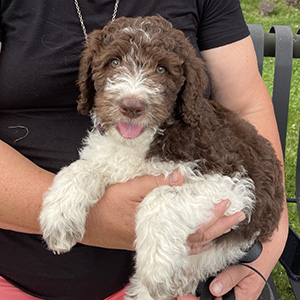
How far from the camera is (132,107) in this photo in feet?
6.77

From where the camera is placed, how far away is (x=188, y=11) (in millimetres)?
2781

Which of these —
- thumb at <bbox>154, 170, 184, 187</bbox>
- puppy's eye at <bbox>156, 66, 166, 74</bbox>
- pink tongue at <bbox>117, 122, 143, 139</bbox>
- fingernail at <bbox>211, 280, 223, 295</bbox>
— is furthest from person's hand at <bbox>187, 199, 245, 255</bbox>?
puppy's eye at <bbox>156, 66, 166, 74</bbox>

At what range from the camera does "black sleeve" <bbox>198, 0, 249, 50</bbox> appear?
9.65 feet

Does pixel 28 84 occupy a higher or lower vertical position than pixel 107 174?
higher

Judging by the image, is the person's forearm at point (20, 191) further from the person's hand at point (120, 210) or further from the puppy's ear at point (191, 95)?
the puppy's ear at point (191, 95)

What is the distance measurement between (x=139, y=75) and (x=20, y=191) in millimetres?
924

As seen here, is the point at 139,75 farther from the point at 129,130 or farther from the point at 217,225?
the point at 217,225

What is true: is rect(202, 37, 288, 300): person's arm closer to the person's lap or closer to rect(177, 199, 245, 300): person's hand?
rect(177, 199, 245, 300): person's hand

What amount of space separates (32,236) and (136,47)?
1310 millimetres

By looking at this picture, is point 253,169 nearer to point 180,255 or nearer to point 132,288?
point 180,255

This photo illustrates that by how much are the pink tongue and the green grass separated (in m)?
3.07

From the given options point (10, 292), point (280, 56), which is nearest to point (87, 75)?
point (10, 292)

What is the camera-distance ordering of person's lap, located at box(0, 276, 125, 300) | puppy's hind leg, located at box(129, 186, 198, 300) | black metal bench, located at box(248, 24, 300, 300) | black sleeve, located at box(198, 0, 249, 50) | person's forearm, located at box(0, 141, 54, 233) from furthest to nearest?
black metal bench, located at box(248, 24, 300, 300)
black sleeve, located at box(198, 0, 249, 50)
person's lap, located at box(0, 276, 125, 300)
person's forearm, located at box(0, 141, 54, 233)
puppy's hind leg, located at box(129, 186, 198, 300)

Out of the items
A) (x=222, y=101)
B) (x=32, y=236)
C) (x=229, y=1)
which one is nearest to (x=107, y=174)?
(x=32, y=236)
